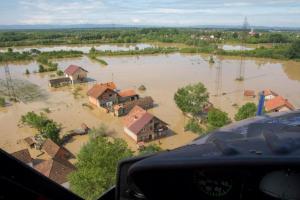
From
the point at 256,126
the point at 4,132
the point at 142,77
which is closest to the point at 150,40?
the point at 142,77

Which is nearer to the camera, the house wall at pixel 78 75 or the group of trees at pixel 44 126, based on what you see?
the group of trees at pixel 44 126

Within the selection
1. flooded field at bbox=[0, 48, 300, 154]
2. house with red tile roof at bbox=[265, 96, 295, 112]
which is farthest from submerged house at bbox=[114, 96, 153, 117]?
house with red tile roof at bbox=[265, 96, 295, 112]

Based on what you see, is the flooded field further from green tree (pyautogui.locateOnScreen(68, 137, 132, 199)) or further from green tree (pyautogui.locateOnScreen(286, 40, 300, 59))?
green tree (pyautogui.locateOnScreen(68, 137, 132, 199))

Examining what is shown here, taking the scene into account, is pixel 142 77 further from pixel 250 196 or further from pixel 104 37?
pixel 104 37

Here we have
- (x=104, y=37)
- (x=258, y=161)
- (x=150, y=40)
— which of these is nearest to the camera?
(x=258, y=161)

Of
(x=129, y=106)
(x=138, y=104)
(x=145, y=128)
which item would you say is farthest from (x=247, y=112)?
(x=129, y=106)

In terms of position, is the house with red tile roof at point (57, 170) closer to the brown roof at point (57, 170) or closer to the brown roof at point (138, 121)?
the brown roof at point (57, 170)

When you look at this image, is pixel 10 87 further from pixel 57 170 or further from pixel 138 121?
pixel 57 170

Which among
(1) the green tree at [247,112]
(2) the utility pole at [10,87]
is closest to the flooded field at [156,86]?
(2) the utility pole at [10,87]
